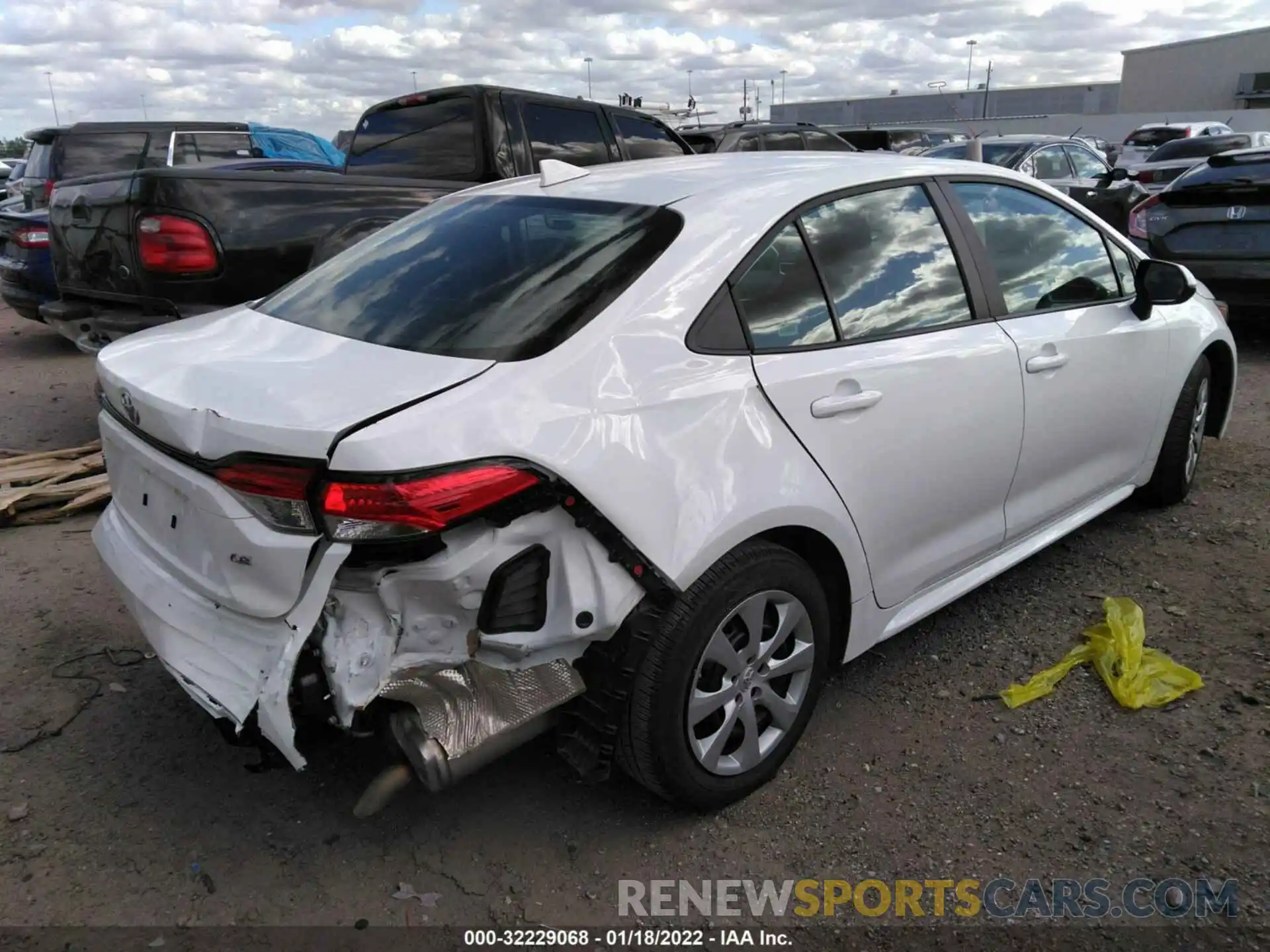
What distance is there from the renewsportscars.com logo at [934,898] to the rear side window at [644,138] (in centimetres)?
587

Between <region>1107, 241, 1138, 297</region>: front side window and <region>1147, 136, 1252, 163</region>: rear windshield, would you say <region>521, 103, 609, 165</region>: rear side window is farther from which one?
<region>1147, 136, 1252, 163</region>: rear windshield

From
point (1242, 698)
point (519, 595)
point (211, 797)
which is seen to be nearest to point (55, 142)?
point (211, 797)

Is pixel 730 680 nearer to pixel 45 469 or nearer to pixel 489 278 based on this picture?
pixel 489 278

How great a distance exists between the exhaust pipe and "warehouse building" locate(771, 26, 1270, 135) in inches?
2160

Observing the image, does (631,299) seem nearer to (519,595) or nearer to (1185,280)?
(519,595)

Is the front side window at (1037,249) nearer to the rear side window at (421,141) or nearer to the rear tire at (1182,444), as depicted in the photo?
the rear tire at (1182,444)

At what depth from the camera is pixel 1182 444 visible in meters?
4.32

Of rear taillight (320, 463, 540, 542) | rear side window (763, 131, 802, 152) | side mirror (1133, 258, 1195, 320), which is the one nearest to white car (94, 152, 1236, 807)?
rear taillight (320, 463, 540, 542)

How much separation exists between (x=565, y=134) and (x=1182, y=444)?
4.46m

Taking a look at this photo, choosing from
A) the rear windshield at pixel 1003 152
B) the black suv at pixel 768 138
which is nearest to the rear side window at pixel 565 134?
the black suv at pixel 768 138

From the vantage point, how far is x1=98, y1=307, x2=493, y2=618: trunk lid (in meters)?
2.04

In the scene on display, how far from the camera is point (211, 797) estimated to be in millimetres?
2693

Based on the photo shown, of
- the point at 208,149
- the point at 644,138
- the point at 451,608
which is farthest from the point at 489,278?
the point at 208,149

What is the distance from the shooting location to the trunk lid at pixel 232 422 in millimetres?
2045
